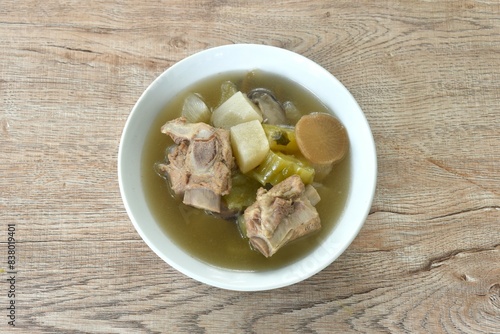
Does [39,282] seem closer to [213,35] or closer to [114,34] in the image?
[114,34]

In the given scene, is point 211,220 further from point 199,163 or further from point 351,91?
point 351,91

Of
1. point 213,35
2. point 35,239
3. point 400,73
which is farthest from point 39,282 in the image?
point 400,73

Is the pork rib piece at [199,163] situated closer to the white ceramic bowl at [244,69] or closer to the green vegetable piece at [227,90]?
the white ceramic bowl at [244,69]

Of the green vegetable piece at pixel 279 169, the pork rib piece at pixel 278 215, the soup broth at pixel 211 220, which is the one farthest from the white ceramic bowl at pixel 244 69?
the green vegetable piece at pixel 279 169

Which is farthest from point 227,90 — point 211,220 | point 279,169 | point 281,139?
point 211,220

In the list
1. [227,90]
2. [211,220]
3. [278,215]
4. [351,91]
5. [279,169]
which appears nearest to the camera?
[278,215]

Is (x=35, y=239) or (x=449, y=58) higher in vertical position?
(x=449, y=58)
